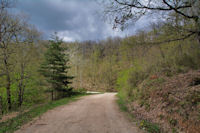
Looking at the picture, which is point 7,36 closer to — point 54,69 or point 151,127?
point 54,69

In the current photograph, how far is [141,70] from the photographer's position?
10.6 m

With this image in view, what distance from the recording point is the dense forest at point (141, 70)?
13.9ft

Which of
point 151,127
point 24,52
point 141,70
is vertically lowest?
point 151,127

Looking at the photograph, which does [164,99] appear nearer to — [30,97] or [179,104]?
[179,104]

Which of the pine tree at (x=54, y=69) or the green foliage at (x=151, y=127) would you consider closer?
the green foliage at (x=151, y=127)

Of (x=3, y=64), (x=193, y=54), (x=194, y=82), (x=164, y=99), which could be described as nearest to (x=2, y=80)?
(x=3, y=64)

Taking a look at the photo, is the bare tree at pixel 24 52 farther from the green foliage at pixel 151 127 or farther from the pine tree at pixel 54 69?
the green foliage at pixel 151 127

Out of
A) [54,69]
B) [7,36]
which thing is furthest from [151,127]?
[54,69]

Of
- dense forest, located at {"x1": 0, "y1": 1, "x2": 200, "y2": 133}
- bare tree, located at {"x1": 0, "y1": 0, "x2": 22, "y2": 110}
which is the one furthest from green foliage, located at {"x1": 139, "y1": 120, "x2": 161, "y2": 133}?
bare tree, located at {"x1": 0, "y1": 0, "x2": 22, "y2": 110}

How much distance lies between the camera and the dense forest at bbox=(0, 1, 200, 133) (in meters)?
4.23

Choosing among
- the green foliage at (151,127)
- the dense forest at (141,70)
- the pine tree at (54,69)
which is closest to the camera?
the green foliage at (151,127)

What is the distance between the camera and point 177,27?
4.18 metres

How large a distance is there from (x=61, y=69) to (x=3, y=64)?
6793 millimetres

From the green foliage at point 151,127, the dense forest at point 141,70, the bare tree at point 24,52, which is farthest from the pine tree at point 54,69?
the green foliage at point 151,127
